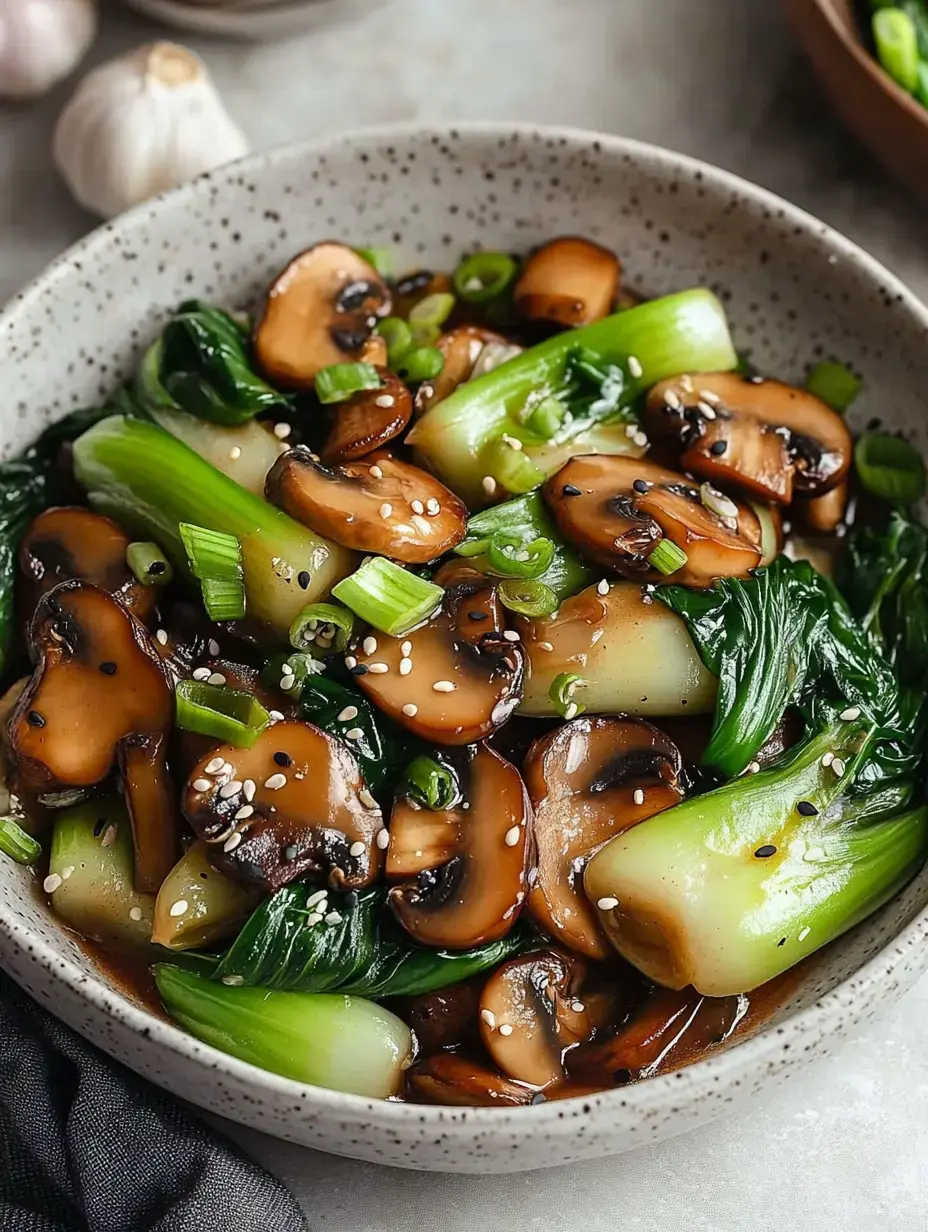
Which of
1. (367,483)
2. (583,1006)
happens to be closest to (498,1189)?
(583,1006)

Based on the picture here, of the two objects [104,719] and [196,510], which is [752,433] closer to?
[196,510]

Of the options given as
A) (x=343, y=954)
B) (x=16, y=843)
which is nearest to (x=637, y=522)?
(x=343, y=954)

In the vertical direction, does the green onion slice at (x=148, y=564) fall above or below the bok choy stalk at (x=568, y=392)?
below

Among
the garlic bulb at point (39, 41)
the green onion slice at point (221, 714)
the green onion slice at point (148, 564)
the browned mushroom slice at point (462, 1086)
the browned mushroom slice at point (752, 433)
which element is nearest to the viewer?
the browned mushroom slice at point (462, 1086)

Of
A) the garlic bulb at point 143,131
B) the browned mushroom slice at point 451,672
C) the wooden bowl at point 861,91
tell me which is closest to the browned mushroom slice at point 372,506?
the browned mushroom slice at point 451,672

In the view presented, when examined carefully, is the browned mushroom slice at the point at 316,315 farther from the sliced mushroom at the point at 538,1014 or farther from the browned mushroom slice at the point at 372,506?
the sliced mushroom at the point at 538,1014

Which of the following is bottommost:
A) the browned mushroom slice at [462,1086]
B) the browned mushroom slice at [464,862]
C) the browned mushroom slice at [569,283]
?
the browned mushroom slice at [462,1086]

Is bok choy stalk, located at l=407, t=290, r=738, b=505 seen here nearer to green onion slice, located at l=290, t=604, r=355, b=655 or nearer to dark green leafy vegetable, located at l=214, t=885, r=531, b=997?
green onion slice, located at l=290, t=604, r=355, b=655
